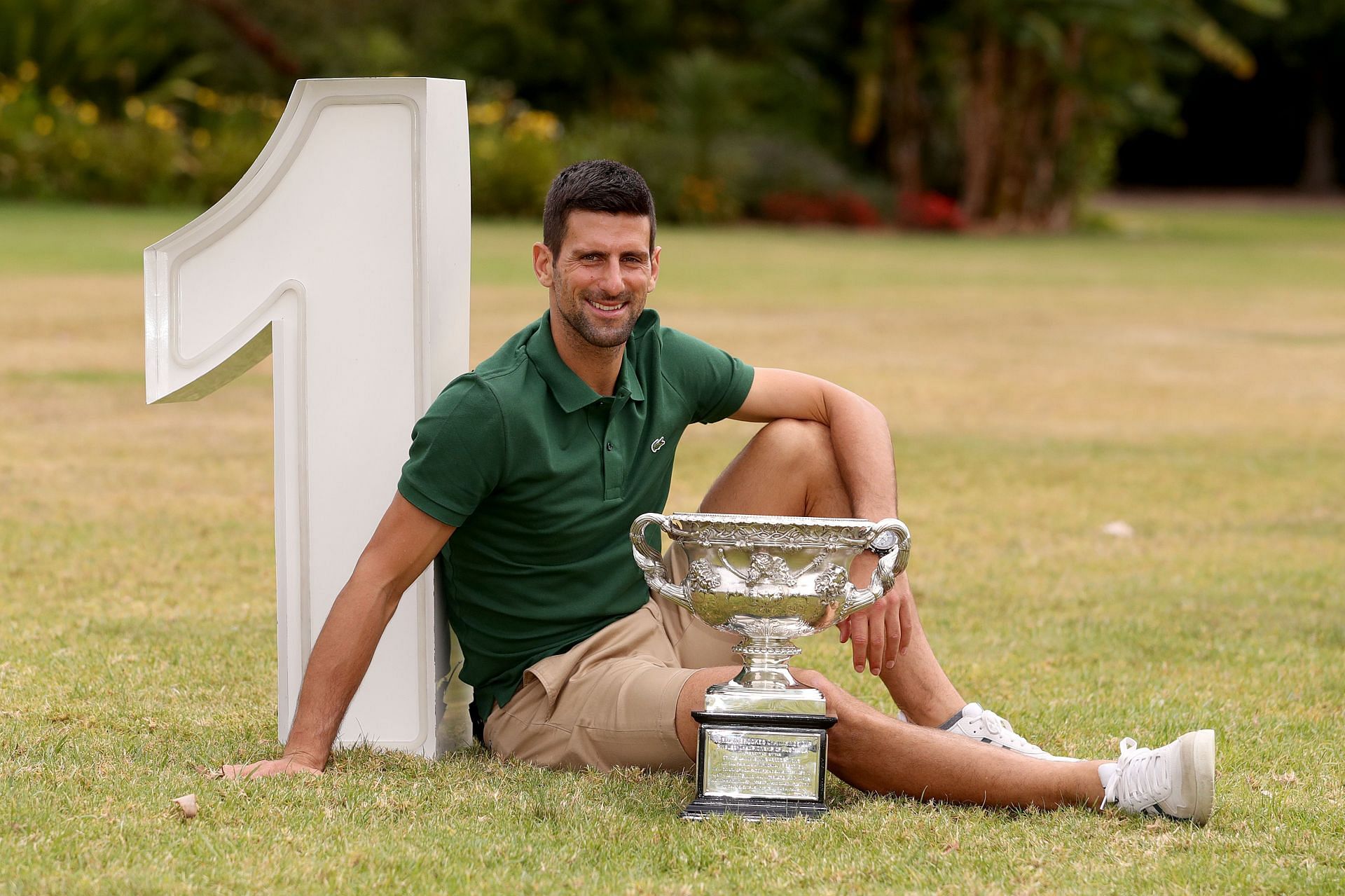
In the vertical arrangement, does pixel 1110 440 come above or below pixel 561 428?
below

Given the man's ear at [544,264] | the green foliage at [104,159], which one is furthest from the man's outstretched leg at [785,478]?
the green foliage at [104,159]

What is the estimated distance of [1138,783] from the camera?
11.6 ft

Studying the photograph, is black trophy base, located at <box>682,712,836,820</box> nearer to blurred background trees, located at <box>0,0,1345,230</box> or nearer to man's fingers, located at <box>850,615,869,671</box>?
man's fingers, located at <box>850,615,869,671</box>

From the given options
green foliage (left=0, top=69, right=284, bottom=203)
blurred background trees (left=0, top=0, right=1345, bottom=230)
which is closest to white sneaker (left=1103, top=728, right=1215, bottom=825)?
green foliage (left=0, top=69, right=284, bottom=203)

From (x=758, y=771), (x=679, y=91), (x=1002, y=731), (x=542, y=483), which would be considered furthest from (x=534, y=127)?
(x=758, y=771)

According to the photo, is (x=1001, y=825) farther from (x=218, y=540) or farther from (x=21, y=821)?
(x=218, y=540)

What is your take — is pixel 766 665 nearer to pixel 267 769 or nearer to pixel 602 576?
pixel 602 576

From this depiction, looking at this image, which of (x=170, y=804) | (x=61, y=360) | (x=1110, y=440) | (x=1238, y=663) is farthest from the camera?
(x=61, y=360)

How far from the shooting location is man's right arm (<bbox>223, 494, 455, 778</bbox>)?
3.69 metres

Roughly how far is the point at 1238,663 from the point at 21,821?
343cm

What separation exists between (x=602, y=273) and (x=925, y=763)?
1.23 metres

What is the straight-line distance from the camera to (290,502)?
4.02 meters

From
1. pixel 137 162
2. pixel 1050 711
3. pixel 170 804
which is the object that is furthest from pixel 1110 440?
pixel 137 162

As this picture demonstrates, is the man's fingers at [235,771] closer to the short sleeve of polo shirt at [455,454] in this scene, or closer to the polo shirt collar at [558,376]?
the short sleeve of polo shirt at [455,454]
